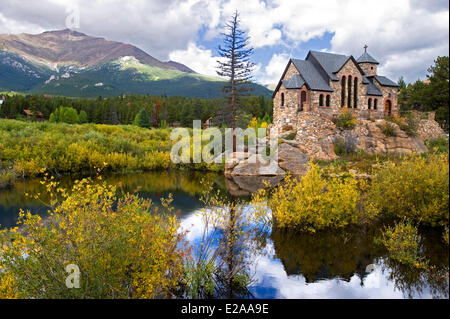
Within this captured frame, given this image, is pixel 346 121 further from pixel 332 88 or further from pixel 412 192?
pixel 412 192

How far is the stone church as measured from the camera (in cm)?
2790

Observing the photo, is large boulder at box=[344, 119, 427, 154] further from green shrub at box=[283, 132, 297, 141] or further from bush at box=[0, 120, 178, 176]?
bush at box=[0, 120, 178, 176]

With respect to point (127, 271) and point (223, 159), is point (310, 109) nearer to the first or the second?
point (223, 159)

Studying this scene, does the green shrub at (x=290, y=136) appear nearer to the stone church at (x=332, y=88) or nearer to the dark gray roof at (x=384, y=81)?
the stone church at (x=332, y=88)

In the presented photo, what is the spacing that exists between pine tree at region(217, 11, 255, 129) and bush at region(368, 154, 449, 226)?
1693cm

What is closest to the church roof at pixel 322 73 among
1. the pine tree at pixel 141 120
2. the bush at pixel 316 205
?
the bush at pixel 316 205

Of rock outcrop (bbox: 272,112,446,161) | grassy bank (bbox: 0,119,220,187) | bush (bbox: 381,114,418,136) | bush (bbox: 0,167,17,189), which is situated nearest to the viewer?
bush (bbox: 0,167,17,189)

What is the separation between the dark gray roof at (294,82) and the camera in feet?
91.1

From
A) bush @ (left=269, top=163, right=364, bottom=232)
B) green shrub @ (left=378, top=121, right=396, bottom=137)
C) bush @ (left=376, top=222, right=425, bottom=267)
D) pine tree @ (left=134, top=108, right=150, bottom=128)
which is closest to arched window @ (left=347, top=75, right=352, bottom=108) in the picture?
green shrub @ (left=378, top=121, right=396, bottom=137)

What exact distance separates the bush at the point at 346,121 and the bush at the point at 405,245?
1798cm

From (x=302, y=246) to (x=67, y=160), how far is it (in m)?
19.3

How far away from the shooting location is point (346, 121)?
24.9m

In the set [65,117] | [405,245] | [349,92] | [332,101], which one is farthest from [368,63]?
[65,117]
